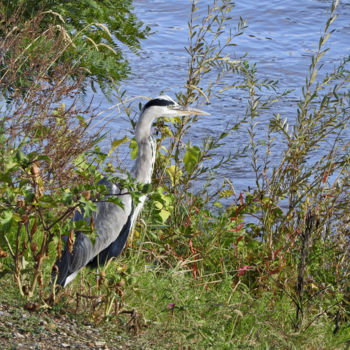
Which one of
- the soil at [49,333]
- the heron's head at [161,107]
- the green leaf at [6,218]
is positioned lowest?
the soil at [49,333]

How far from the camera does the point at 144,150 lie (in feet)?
16.1

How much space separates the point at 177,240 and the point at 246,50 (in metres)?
7.16

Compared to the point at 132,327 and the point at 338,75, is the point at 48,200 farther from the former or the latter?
the point at 338,75

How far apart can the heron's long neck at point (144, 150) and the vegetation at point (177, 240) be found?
0.55 ft

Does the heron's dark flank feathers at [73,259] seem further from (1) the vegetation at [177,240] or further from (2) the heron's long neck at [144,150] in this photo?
(2) the heron's long neck at [144,150]

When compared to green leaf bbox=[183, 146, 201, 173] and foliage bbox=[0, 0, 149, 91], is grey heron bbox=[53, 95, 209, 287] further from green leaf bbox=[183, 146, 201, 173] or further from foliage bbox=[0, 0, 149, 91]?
foliage bbox=[0, 0, 149, 91]

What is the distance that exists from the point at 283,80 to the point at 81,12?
18.4 ft

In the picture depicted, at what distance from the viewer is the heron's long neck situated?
491cm

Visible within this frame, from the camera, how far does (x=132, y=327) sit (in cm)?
349

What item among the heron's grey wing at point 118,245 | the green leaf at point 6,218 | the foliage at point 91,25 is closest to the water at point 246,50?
the foliage at point 91,25

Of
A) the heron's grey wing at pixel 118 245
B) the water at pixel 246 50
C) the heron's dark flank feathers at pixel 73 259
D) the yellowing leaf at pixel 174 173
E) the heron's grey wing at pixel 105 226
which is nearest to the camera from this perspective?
the heron's dark flank feathers at pixel 73 259

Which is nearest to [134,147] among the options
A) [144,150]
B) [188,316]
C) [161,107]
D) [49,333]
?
[144,150]

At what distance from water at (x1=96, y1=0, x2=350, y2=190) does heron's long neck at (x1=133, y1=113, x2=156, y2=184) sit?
3.03m

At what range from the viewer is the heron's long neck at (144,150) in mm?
4905
